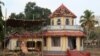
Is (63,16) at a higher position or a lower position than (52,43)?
higher

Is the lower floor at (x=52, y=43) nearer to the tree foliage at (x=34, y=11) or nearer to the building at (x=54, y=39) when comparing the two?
the building at (x=54, y=39)

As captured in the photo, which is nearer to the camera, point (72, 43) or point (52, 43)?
point (52, 43)

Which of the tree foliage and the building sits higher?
the tree foliage

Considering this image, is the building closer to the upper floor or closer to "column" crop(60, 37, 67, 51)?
"column" crop(60, 37, 67, 51)

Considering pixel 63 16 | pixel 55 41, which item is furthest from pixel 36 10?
pixel 55 41

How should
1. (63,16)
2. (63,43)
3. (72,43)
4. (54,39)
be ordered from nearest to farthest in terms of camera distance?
(63,43), (54,39), (72,43), (63,16)

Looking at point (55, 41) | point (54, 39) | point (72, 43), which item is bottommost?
point (72, 43)

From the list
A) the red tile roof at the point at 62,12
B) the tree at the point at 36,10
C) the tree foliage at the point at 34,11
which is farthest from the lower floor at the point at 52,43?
the tree at the point at 36,10

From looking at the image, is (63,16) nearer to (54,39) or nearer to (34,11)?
(54,39)

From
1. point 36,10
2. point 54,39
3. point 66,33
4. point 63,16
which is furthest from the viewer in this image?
point 36,10

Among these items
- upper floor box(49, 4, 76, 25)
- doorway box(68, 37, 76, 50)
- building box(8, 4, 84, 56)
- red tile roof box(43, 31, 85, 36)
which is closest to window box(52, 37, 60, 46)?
building box(8, 4, 84, 56)

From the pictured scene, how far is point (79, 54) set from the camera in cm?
3147

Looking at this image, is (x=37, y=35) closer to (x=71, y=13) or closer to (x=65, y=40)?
(x=65, y=40)

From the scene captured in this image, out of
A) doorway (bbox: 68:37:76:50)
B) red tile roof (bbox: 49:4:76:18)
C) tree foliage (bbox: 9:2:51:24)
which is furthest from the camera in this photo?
tree foliage (bbox: 9:2:51:24)
